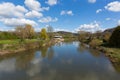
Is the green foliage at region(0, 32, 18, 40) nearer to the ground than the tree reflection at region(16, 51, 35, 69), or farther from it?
farther from it

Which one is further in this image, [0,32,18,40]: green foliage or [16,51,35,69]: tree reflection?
[0,32,18,40]: green foliage

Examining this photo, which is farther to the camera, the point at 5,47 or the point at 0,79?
the point at 5,47

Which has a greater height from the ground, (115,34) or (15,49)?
(115,34)

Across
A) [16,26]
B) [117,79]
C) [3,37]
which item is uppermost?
[16,26]

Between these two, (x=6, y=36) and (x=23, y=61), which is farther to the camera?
(x=6, y=36)

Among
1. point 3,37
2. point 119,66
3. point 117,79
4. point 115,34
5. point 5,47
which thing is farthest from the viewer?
point 3,37

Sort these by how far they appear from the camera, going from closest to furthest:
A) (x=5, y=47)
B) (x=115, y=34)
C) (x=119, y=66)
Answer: (x=119, y=66) < (x=5, y=47) < (x=115, y=34)

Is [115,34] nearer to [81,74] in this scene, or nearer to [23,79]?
[81,74]

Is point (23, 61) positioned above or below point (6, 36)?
below

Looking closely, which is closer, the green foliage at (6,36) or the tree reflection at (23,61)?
the tree reflection at (23,61)

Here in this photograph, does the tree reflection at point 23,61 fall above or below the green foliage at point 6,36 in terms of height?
below

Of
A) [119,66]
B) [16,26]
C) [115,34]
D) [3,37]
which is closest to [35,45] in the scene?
[16,26]

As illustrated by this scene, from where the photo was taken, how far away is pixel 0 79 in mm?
13977

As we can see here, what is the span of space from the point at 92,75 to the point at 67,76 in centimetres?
263
